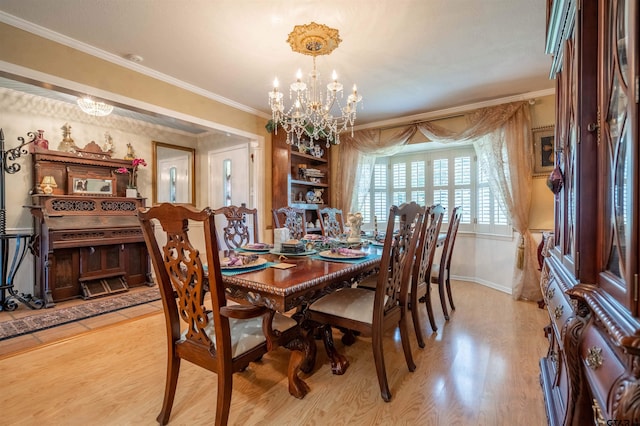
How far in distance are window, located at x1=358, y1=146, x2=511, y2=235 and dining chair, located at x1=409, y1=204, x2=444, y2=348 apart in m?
1.88

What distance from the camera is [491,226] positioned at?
13.3ft

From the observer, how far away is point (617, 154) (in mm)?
729

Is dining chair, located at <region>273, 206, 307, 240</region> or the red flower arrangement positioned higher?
the red flower arrangement

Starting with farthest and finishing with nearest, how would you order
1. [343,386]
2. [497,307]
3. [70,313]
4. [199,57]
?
[497,307]
[70,313]
[199,57]
[343,386]

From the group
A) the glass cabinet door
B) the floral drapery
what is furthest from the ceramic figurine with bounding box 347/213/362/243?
the floral drapery

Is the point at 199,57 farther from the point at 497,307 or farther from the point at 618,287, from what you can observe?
the point at 497,307

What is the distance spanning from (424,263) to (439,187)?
2577mm

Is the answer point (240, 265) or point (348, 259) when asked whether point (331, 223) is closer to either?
point (348, 259)

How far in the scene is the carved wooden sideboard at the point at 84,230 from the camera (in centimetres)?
322

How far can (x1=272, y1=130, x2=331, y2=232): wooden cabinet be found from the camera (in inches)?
169

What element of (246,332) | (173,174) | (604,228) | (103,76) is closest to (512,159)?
(604,228)

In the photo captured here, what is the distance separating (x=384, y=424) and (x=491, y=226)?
348cm

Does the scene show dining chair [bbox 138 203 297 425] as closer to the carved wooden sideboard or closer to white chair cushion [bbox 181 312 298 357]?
white chair cushion [bbox 181 312 298 357]

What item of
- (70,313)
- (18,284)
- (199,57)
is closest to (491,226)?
(199,57)
